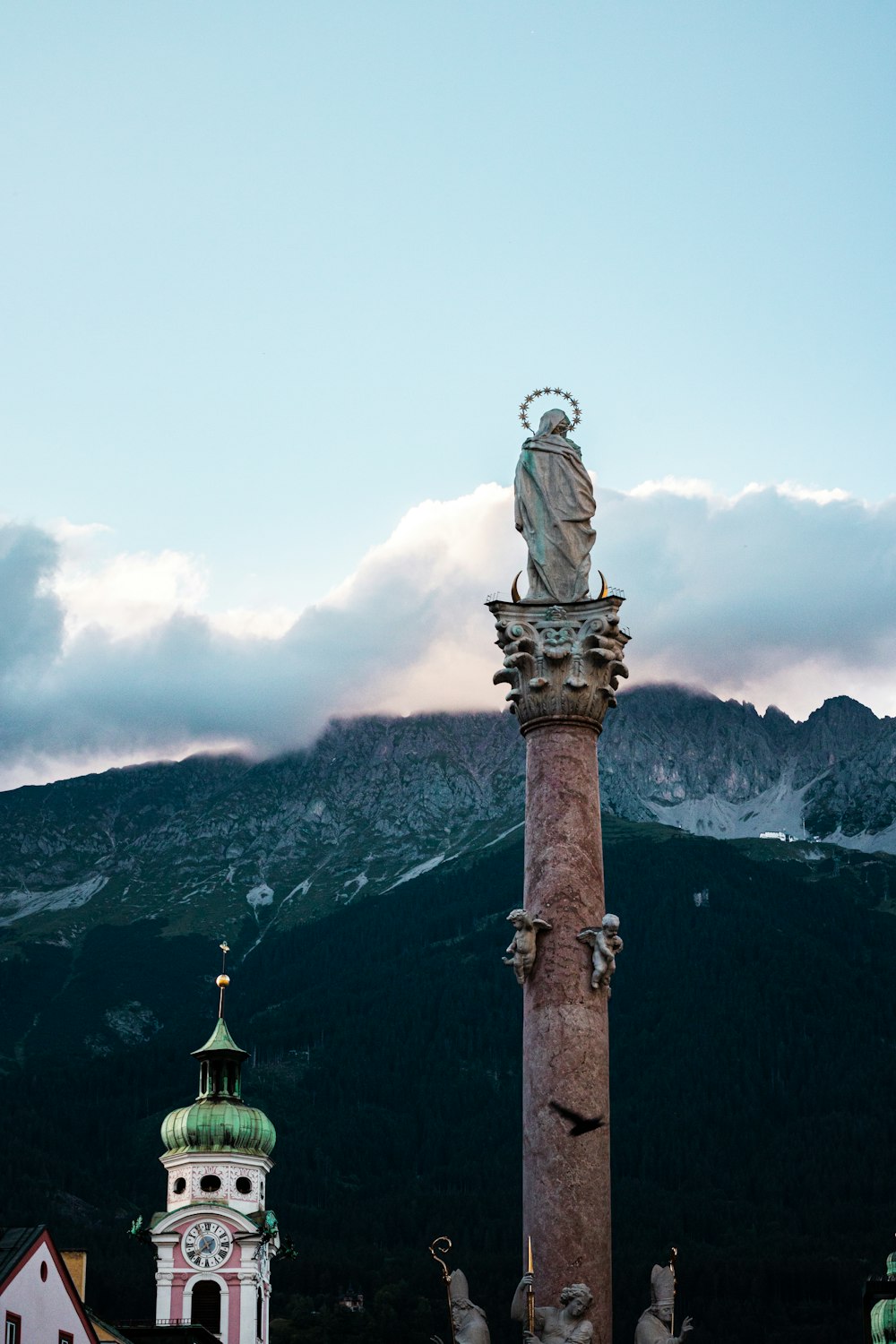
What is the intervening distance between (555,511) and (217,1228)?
81.3 meters

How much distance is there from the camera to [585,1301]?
2061 cm

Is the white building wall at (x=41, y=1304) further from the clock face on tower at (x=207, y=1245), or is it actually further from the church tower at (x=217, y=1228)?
the clock face on tower at (x=207, y=1245)

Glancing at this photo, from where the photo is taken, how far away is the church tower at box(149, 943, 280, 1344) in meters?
98.2

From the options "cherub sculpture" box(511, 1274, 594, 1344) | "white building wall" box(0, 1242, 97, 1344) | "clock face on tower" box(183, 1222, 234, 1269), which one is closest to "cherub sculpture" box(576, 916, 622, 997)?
"cherub sculpture" box(511, 1274, 594, 1344)

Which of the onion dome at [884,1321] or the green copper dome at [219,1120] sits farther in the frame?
the green copper dome at [219,1120]

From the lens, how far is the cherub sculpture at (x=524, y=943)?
22156 millimetres

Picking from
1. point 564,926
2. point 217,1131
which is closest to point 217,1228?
point 217,1131

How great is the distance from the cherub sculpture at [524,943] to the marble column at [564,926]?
0.26 feet

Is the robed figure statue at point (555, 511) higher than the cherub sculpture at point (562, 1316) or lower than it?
higher

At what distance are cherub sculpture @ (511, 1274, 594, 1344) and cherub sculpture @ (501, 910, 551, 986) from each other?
3026 mm

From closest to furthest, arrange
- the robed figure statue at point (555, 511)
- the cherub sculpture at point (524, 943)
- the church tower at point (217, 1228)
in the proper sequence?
the cherub sculpture at point (524, 943)
the robed figure statue at point (555, 511)
the church tower at point (217, 1228)

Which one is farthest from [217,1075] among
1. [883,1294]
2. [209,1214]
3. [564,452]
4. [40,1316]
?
[564,452]

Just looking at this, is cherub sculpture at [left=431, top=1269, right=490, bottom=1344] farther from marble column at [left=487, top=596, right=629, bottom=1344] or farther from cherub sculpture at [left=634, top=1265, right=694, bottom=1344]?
cherub sculpture at [left=634, top=1265, right=694, bottom=1344]

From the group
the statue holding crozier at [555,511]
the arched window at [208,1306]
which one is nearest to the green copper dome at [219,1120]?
the arched window at [208,1306]
